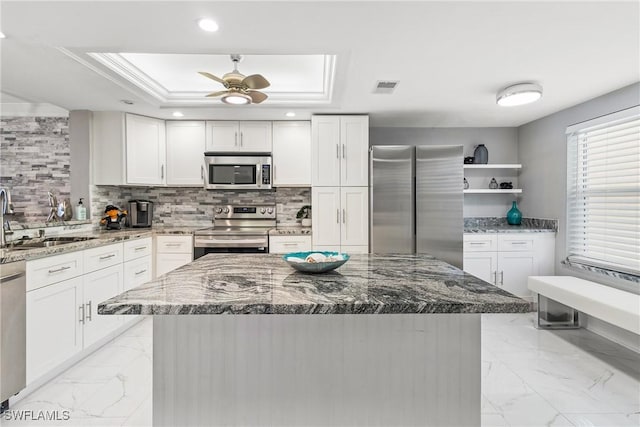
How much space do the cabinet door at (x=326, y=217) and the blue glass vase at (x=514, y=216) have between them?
2.29m

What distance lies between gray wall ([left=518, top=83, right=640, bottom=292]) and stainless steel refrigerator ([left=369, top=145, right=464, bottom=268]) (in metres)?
1.15

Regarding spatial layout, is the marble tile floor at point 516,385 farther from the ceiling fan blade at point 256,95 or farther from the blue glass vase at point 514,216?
the ceiling fan blade at point 256,95

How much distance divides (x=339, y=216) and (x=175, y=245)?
6.03 feet

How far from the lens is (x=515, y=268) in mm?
3789

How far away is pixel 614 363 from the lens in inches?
99.3

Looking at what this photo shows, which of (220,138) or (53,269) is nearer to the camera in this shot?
(53,269)

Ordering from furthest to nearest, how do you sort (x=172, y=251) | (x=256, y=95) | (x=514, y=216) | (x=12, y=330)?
1. (x=514, y=216)
2. (x=172, y=251)
3. (x=256, y=95)
4. (x=12, y=330)

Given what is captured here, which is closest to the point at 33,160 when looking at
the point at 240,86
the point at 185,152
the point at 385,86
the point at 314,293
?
the point at 185,152

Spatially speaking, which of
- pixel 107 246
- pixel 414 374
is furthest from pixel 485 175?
pixel 107 246

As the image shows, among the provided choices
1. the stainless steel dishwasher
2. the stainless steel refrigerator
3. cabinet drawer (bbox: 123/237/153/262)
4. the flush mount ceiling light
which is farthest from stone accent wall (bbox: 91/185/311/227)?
the flush mount ceiling light

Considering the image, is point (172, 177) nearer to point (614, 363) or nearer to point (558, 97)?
point (558, 97)

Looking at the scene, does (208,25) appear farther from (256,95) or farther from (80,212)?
(80,212)

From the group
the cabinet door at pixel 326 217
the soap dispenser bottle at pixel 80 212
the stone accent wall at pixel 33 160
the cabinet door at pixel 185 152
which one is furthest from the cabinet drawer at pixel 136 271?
the cabinet door at pixel 326 217

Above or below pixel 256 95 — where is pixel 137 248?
below
